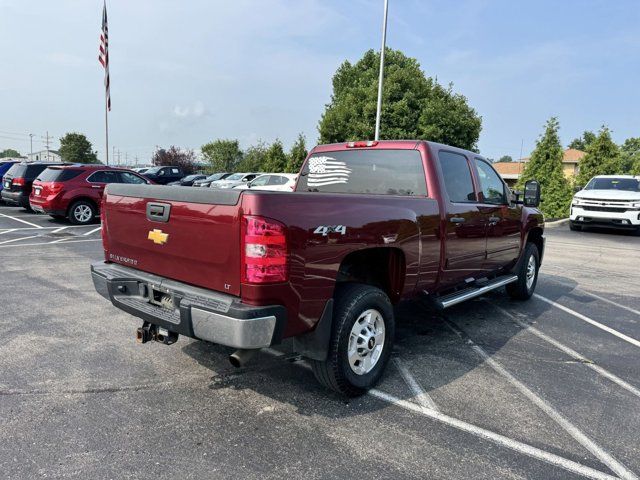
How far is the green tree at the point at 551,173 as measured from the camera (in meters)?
21.3

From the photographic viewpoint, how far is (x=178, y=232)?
316cm

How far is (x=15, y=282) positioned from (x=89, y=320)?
7.71 feet

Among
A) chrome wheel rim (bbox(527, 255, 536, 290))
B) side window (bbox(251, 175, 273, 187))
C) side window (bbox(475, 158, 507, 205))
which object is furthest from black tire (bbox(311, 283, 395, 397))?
side window (bbox(251, 175, 273, 187))

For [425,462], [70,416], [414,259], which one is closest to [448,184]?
[414,259]

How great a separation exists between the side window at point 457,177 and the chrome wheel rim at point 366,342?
5.12 ft

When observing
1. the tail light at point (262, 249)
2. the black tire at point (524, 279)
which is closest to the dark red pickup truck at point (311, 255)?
the tail light at point (262, 249)

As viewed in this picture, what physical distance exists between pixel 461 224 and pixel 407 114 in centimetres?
2434

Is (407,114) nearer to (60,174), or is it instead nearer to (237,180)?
(237,180)

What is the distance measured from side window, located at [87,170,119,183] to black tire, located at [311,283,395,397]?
476 inches

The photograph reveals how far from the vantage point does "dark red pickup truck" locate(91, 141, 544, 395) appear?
2.79m

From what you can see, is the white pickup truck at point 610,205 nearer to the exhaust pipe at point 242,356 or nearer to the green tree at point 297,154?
the exhaust pipe at point 242,356

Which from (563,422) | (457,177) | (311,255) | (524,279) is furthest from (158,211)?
(524,279)

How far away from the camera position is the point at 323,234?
3033mm

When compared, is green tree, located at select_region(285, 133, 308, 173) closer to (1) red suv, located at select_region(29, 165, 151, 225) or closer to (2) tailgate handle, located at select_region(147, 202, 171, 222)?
(1) red suv, located at select_region(29, 165, 151, 225)
